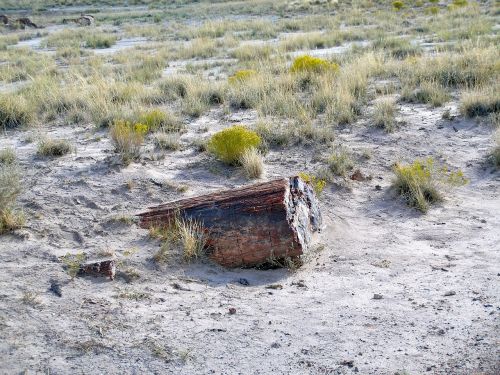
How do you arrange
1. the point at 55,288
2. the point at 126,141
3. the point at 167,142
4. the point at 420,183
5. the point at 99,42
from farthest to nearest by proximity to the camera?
the point at 99,42
the point at 167,142
the point at 126,141
the point at 420,183
the point at 55,288

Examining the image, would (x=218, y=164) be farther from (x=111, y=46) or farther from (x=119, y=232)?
(x=111, y=46)

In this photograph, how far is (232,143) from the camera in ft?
28.6

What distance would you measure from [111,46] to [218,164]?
16.5 m

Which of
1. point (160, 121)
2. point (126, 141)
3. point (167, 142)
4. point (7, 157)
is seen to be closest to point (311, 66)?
point (160, 121)

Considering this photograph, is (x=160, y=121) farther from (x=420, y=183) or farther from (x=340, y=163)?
(x=420, y=183)

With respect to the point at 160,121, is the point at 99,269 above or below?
below

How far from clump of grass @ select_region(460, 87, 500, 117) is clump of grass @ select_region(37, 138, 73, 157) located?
6.35 meters

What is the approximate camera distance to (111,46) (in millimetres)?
23844

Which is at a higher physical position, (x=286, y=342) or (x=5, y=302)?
(x=5, y=302)

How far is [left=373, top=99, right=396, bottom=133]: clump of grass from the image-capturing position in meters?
10.1

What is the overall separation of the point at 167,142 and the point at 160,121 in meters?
1.05

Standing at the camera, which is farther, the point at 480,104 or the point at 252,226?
the point at 480,104

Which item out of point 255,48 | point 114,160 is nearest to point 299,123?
point 114,160

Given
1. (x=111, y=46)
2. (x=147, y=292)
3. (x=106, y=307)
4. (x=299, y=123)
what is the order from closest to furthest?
(x=106, y=307), (x=147, y=292), (x=299, y=123), (x=111, y=46)
